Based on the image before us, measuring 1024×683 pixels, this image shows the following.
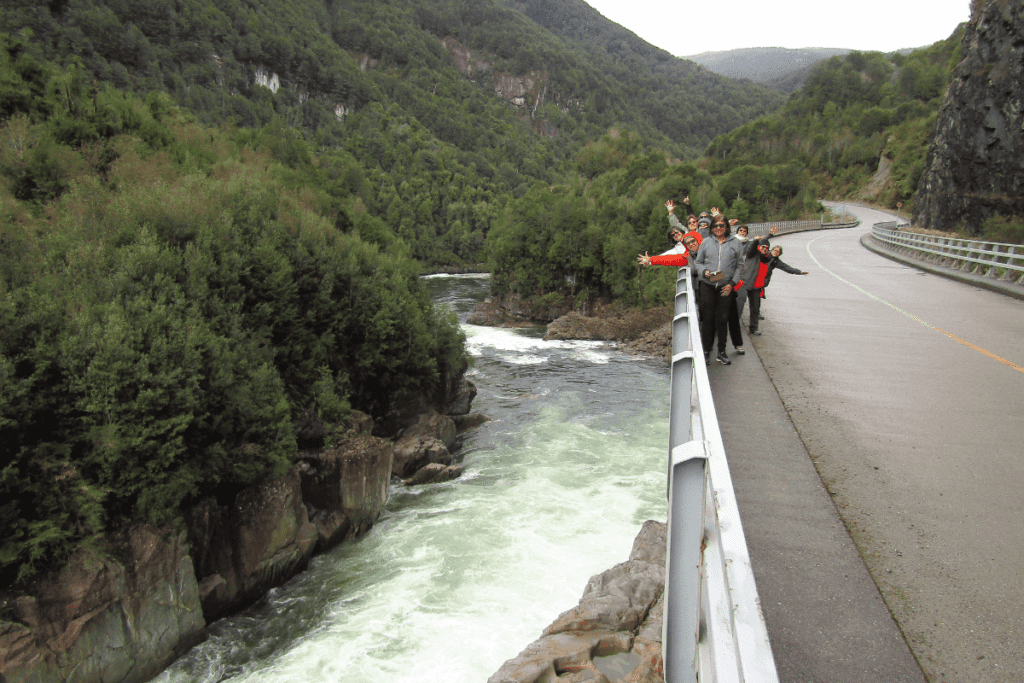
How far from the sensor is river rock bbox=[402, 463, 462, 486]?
1838 cm

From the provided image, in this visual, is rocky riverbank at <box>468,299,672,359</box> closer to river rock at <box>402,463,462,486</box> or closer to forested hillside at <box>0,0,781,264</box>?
river rock at <box>402,463,462,486</box>

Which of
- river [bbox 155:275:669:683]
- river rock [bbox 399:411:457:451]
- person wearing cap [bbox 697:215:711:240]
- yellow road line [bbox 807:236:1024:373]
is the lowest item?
river [bbox 155:275:669:683]

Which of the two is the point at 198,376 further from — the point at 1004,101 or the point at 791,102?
the point at 791,102

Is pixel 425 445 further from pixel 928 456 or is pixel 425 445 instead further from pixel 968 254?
pixel 968 254

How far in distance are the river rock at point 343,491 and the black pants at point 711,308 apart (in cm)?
1082

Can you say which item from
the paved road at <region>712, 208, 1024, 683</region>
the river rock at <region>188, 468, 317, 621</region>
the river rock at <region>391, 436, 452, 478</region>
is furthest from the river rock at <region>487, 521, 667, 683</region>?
the river rock at <region>391, 436, 452, 478</region>

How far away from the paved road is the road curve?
0.05 feet

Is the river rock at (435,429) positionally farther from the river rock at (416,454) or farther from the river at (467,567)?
the river at (467,567)

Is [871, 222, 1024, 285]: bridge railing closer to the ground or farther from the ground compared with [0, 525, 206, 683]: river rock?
farther from the ground

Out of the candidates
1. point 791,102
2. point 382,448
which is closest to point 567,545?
point 382,448

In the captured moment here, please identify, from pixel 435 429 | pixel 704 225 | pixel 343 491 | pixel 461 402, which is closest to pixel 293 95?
pixel 461 402

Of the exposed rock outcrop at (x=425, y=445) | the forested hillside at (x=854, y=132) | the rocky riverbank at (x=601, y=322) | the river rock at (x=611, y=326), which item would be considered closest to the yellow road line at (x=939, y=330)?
the exposed rock outcrop at (x=425, y=445)

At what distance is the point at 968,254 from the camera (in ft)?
78.7

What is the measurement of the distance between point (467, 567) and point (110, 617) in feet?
22.8
